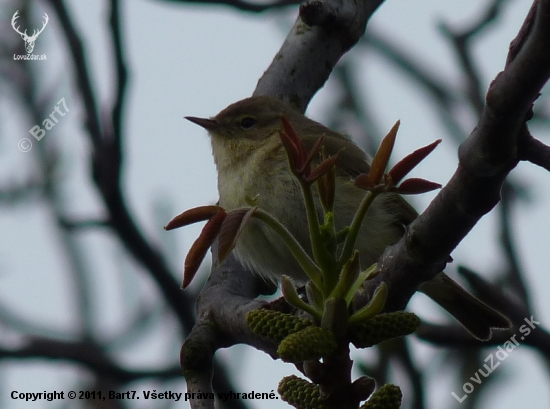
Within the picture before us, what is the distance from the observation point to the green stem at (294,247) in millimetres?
1759

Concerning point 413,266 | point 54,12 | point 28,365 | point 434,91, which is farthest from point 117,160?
point 434,91

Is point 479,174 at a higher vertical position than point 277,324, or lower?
higher

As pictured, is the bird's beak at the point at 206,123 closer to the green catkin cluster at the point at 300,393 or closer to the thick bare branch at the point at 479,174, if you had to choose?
the thick bare branch at the point at 479,174

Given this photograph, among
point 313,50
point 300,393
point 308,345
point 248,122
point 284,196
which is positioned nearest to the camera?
point 308,345

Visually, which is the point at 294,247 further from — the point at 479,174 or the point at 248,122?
the point at 248,122

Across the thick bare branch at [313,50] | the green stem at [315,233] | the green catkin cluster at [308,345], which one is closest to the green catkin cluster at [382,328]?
the green catkin cluster at [308,345]

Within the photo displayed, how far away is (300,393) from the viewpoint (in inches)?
68.9

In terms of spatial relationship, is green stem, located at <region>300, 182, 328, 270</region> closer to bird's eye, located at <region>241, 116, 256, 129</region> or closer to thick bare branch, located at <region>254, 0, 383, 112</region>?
thick bare branch, located at <region>254, 0, 383, 112</region>

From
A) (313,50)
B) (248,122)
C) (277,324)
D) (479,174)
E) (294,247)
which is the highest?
(313,50)

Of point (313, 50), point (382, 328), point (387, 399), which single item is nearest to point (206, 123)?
point (313, 50)

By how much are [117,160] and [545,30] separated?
224 centimetres

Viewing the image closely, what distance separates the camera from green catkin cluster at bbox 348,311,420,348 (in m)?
1.71

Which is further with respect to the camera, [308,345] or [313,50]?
[313,50]

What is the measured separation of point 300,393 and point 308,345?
19 cm
